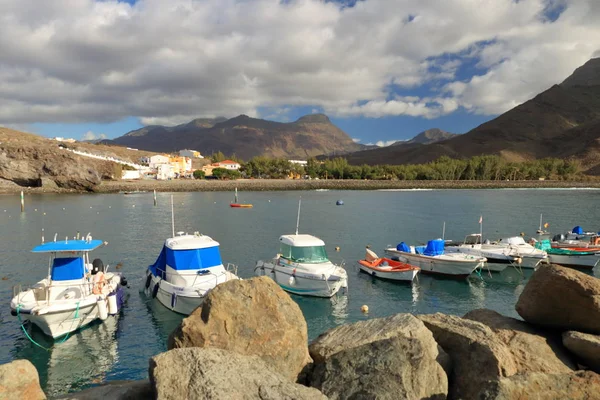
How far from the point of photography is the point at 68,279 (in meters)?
19.7

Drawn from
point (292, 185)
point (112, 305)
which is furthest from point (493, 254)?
point (292, 185)

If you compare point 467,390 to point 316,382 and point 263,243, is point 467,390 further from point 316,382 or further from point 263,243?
point 263,243

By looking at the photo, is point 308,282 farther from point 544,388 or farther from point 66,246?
point 544,388

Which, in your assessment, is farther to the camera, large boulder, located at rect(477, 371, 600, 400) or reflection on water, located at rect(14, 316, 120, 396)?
reflection on water, located at rect(14, 316, 120, 396)

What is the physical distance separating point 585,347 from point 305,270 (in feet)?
56.5

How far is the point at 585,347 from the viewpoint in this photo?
27.6 feet

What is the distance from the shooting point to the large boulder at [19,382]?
24.0ft

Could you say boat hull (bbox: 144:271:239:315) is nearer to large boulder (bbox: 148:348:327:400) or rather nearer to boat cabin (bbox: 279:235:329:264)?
boat cabin (bbox: 279:235:329:264)

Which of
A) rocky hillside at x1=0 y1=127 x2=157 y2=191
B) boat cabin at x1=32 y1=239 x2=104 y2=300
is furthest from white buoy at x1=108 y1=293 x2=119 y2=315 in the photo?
rocky hillside at x1=0 y1=127 x2=157 y2=191

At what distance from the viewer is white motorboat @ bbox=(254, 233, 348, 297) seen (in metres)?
23.9

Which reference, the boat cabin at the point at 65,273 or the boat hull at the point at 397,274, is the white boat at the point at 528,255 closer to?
the boat hull at the point at 397,274

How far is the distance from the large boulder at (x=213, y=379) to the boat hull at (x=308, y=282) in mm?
17012

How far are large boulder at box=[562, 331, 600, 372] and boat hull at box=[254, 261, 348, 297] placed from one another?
15.5m

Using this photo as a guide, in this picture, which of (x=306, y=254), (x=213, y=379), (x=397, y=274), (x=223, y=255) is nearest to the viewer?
(x=213, y=379)
